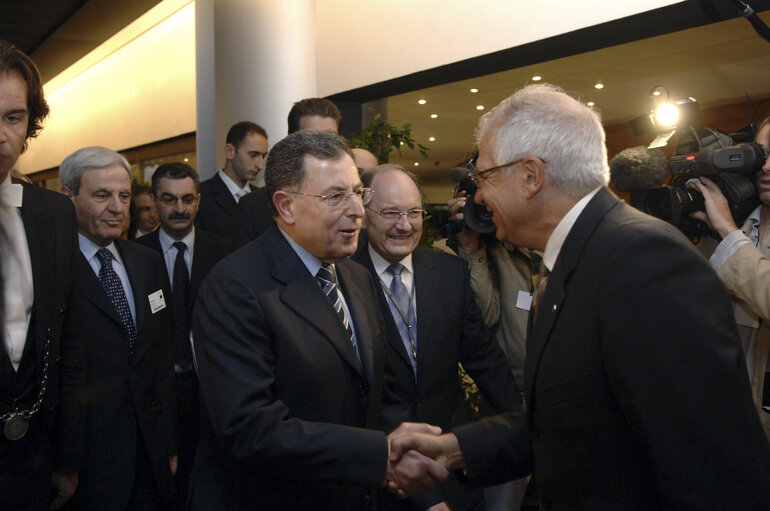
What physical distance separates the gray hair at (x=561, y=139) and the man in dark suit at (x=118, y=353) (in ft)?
5.56

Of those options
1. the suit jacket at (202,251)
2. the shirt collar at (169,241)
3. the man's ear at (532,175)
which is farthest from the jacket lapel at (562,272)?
the shirt collar at (169,241)

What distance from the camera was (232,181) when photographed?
14.0ft

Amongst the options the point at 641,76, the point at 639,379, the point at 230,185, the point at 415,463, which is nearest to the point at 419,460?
the point at 415,463

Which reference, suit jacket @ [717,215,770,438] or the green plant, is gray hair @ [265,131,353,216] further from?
the green plant

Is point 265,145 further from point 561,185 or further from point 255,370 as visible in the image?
point 561,185

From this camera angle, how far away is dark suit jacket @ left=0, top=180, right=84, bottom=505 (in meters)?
1.90

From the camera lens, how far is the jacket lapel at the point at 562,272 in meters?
1.43

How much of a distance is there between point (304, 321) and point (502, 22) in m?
2.90

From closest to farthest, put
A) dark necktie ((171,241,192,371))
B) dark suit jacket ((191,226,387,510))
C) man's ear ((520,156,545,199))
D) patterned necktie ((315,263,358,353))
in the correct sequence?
man's ear ((520,156,545,199)), dark suit jacket ((191,226,387,510)), patterned necktie ((315,263,358,353)), dark necktie ((171,241,192,371))

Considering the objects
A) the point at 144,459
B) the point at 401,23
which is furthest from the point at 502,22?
the point at 144,459

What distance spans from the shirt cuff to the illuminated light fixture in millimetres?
435

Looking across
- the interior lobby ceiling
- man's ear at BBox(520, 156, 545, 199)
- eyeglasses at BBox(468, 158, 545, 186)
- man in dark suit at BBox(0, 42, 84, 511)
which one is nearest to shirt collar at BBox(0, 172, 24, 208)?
man in dark suit at BBox(0, 42, 84, 511)

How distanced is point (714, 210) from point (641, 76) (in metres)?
5.25

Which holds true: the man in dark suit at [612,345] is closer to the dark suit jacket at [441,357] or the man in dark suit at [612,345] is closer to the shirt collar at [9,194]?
the dark suit jacket at [441,357]
